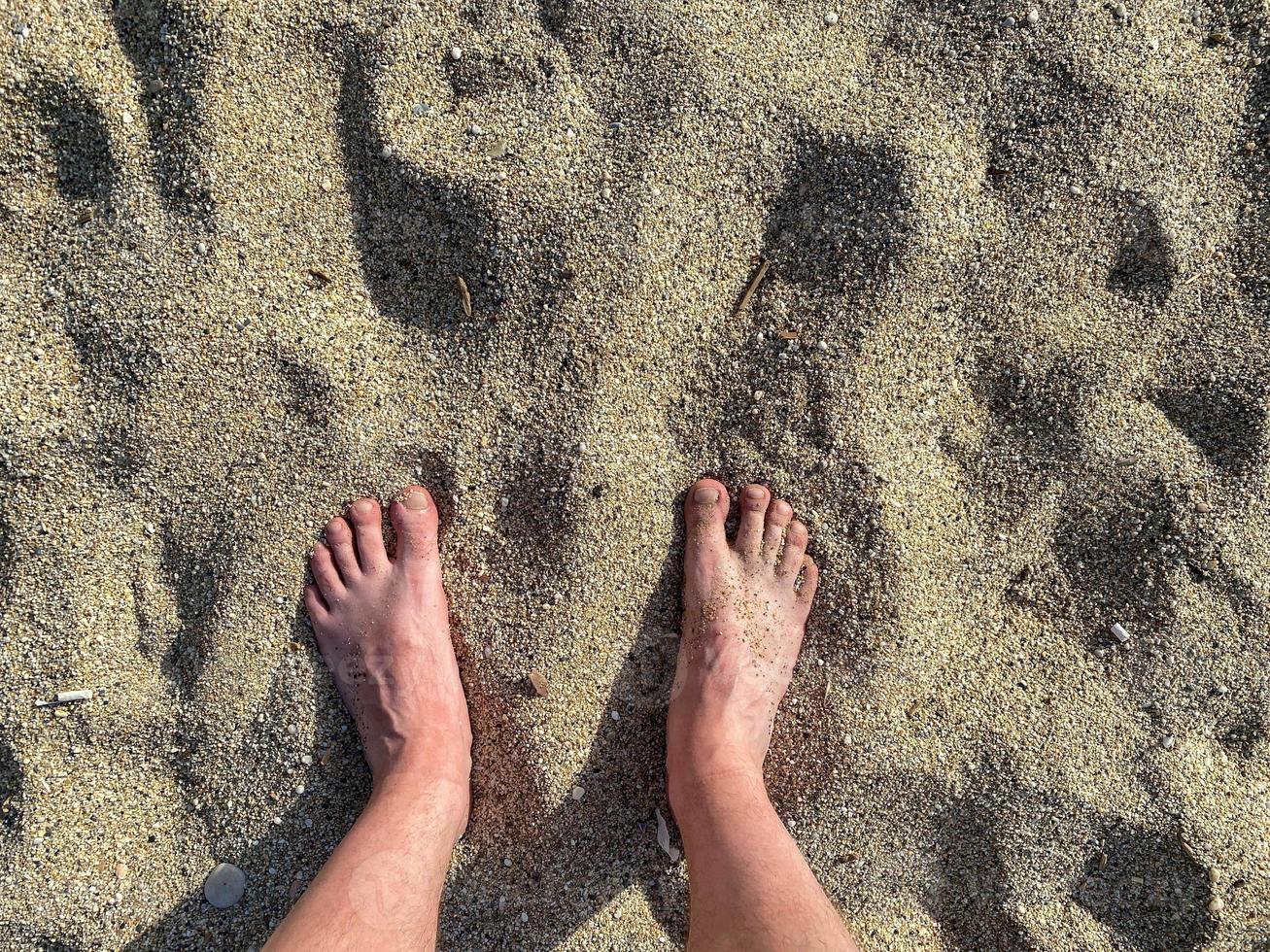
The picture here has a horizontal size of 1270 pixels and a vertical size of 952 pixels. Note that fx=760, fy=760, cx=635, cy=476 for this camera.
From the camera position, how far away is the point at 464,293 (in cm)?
177

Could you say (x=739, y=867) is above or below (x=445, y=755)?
above

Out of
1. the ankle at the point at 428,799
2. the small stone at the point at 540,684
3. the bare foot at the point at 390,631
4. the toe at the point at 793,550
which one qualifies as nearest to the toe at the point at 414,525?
the bare foot at the point at 390,631

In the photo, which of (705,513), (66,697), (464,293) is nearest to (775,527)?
(705,513)

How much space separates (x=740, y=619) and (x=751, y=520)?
251 mm

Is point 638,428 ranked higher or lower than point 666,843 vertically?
higher

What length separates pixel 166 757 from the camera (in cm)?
176

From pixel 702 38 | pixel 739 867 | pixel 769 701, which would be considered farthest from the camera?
pixel 769 701

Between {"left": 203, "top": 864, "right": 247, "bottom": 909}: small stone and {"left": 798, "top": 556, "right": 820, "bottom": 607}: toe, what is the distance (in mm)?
1479

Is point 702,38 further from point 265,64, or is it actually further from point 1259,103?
point 1259,103

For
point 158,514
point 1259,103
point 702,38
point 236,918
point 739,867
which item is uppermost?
point 1259,103

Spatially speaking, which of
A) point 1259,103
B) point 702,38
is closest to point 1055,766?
point 1259,103

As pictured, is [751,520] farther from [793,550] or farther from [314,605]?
[314,605]

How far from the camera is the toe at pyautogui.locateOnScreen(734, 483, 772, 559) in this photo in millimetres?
1850

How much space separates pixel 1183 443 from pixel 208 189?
2360 millimetres
